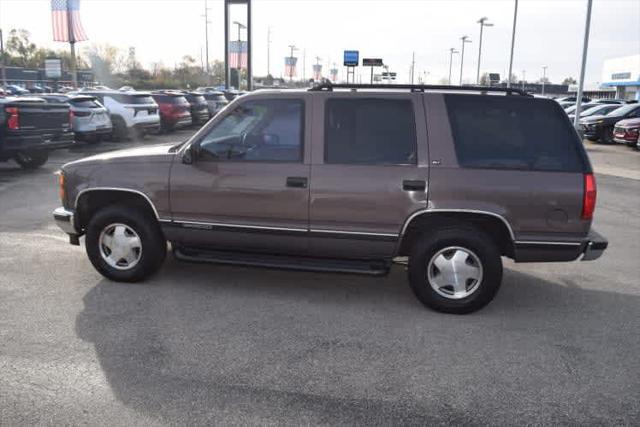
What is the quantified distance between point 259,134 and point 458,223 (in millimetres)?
1873

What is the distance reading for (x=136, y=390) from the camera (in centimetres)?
348

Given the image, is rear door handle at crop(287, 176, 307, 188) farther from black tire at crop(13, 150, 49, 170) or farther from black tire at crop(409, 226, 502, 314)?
black tire at crop(13, 150, 49, 170)

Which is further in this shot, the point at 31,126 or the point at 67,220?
the point at 31,126

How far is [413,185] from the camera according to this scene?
466 centimetres

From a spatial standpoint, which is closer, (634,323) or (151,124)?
(634,323)

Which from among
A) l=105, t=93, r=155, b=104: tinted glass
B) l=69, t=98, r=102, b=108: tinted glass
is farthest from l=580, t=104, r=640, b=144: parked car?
l=69, t=98, r=102, b=108: tinted glass

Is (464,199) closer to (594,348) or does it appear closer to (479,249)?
(479,249)

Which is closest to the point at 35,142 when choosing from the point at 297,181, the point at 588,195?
the point at 297,181

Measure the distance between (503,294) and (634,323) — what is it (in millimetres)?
1109

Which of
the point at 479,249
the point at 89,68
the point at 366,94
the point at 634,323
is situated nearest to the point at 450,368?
the point at 479,249

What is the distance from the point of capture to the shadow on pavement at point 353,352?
335 centimetres

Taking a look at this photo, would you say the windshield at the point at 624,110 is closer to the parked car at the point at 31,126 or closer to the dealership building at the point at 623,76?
the parked car at the point at 31,126

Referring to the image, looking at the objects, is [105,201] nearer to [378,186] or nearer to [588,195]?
[378,186]

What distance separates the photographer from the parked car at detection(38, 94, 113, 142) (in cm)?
1602
